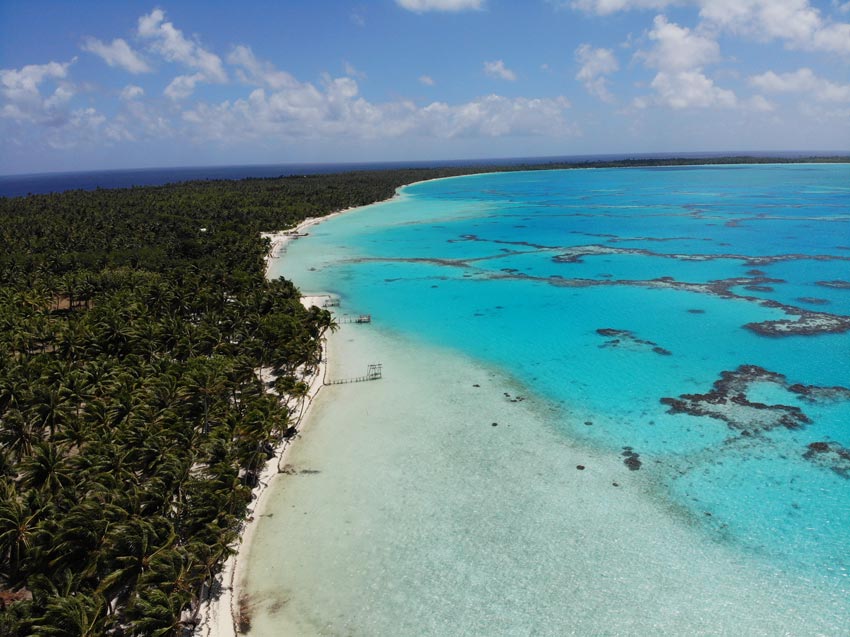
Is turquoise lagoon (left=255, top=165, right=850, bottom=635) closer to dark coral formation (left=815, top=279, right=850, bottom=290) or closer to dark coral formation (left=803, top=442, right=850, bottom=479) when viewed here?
dark coral formation (left=803, top=442, right=850, bottom=479)

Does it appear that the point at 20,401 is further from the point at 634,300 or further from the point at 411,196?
the point at 411,196

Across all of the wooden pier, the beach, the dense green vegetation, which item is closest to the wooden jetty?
the dense green vegetation

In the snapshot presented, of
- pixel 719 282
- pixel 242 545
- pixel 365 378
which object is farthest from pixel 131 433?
pixel 719 282

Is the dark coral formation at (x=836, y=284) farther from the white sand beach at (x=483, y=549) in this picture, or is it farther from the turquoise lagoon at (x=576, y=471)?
the white sand beach at (x=483, y=549)

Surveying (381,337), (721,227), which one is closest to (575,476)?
(381,337)

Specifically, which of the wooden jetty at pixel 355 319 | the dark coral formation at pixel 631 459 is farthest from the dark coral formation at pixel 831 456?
the wooden jetty at pixel 355 319
